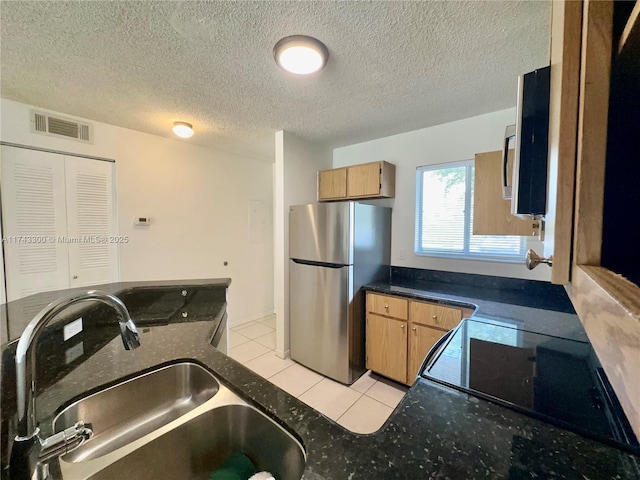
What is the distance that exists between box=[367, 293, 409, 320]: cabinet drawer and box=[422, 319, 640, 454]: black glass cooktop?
0.93 metres

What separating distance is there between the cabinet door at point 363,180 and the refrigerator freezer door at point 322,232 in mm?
520

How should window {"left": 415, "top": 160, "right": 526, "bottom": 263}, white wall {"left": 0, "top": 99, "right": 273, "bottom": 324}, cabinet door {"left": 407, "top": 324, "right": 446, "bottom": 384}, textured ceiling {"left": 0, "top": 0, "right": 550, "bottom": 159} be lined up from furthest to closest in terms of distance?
white wall {"left": 0, "top": 99, "right": 273, "bottom": 324} < window {"left": 415, "top": 160, "right": 526, "bottom": 263} < cabinet door {"left": 407, "top": 324, "right": 446, "bottom": 384} < textured ceiling {"left": 0, "top": 0, "right": 550, "bottom": 159}

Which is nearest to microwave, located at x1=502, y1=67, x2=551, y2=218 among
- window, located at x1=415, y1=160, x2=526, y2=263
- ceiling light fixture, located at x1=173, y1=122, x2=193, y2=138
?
window, located at x1=415, y1=160, x2=526, y2=263

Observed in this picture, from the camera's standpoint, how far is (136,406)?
3.06 ft

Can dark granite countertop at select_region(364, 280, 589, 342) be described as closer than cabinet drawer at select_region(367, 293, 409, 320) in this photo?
Yes

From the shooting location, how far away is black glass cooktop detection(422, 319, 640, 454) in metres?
0.68

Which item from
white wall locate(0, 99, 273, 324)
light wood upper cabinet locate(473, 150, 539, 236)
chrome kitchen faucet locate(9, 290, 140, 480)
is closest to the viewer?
chrome kitchen faucet locate(9, 290, 140, 480)

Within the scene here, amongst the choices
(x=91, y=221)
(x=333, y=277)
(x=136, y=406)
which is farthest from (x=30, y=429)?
(x=91, y=221)

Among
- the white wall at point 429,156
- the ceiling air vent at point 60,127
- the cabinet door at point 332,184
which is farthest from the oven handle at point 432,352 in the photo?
the ceiling air vent at point 60,127

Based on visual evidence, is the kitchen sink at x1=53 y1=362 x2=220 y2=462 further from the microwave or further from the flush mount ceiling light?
the flush mount ceiling light

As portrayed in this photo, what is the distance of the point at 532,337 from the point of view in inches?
47.5

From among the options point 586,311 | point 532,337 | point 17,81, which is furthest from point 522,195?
point 17,81

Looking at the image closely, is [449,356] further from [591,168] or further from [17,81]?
[17,81]

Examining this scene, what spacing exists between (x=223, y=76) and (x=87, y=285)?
235cm
